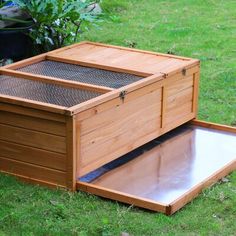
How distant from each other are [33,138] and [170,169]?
3.46ft

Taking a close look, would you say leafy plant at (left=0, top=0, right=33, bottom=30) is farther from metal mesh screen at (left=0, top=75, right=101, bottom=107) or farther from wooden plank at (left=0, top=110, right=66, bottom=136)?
wooden plank at (left=0, top=110, right=66, bottom=136)

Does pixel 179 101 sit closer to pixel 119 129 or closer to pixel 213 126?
pixel 213 126

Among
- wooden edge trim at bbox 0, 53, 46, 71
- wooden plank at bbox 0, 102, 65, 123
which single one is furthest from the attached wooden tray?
wooden edge trim at bbox 0, 53, 46, 71

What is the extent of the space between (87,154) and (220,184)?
953 millimetres

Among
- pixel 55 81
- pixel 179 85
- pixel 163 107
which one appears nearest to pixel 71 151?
pixel 55 81

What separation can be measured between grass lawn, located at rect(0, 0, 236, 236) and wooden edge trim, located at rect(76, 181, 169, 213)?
0.13ft

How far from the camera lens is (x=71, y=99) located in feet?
17.7

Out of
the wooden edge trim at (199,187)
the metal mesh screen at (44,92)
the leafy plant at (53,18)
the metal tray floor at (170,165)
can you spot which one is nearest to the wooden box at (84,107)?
the metal mesh screen at (44,92)

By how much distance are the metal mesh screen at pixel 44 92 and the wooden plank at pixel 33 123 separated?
7.3 inches

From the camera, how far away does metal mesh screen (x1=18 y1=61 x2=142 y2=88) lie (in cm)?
582

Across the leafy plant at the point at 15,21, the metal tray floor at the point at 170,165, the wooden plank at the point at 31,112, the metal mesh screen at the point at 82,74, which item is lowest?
the metal tray floor at the point at 170,165

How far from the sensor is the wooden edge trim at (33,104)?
16.5 ft

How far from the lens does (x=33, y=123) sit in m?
5.18

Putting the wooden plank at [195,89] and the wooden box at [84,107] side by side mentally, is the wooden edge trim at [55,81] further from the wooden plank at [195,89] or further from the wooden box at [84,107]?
the wooden plank at [195,89]
